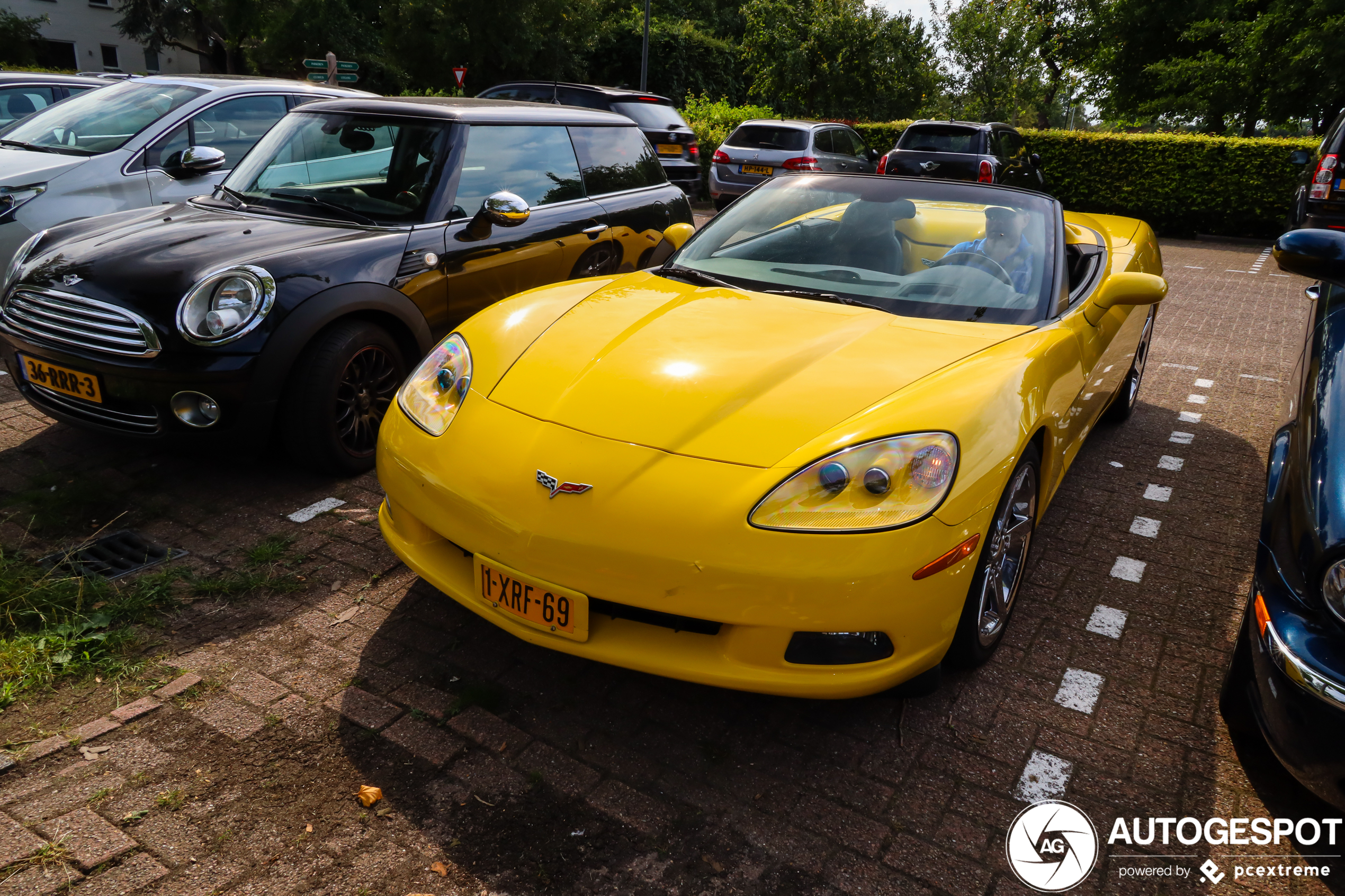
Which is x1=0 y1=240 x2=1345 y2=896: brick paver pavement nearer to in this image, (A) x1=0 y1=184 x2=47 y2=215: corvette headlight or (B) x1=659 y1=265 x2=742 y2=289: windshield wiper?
(B) x1=659 y1=265 x2=742 y2=289: windshield wiper

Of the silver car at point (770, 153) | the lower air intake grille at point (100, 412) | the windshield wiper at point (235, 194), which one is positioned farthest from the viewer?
the silver car at point (770, 153)

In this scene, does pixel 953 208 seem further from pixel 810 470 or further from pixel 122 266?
pixel 122 266

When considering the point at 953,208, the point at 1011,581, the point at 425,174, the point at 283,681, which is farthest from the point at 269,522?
the point at 953,208

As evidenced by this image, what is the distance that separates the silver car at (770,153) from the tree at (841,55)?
36.5 ft

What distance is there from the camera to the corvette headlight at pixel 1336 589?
1.90 m

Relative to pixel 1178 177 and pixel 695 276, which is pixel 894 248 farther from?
pixel 1178 177

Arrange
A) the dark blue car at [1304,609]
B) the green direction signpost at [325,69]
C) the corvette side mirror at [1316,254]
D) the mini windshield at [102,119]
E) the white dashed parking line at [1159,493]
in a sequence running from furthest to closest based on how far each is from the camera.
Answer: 1. the green direction signpost at [325,69]
2. the mini windshield at [102,119]
3. the white dashed parking line at [1159,493]
4. the corvette side mirror at [1316,254]
5. the dark blue car at [1304,609]

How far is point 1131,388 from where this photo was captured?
4992 millimetres

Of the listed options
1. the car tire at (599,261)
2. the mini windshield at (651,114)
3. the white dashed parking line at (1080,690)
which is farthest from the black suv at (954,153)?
the white dashed parking line at (1080,690)

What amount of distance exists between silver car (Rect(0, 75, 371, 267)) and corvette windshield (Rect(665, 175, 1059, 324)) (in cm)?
316

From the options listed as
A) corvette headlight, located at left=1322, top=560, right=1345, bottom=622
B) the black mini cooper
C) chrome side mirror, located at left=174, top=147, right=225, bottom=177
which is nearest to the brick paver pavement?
the black mini cooper

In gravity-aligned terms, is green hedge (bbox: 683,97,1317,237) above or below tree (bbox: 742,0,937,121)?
below

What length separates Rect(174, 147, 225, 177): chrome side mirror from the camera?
490cm

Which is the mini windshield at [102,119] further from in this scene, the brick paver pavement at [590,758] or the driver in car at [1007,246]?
the driver in car at [1007,246]
